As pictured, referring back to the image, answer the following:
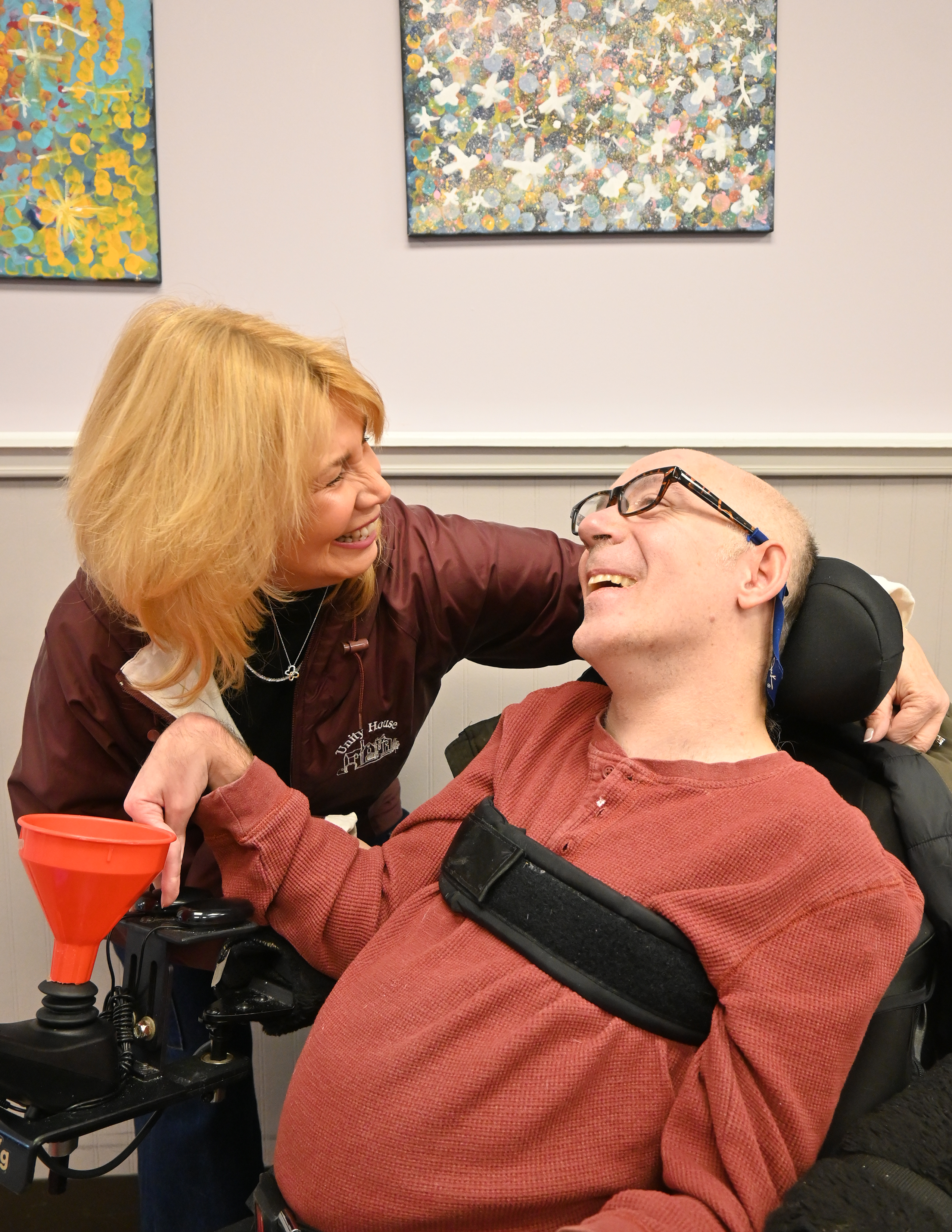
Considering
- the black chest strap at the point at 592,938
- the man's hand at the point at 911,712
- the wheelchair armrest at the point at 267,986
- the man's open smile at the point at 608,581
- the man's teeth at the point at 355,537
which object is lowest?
the wheelchair armrest at the point at 267,986

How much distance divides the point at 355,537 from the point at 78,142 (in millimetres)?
1167

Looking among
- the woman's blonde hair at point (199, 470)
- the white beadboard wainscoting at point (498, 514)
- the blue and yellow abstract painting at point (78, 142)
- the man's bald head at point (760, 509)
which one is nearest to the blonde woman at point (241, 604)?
the woman's blonde hair at point (199, 470)

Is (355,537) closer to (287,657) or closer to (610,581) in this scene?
(287,657)

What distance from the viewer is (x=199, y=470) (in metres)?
1.25

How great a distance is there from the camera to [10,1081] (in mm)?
1030

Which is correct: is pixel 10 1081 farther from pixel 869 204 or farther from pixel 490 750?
pixel 869 204

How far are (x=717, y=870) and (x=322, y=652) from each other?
0.69m

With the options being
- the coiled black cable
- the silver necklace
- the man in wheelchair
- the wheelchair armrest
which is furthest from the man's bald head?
the coiled black cable

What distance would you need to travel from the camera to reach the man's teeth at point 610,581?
1.19 metres

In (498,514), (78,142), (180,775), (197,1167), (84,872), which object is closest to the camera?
(84,872)

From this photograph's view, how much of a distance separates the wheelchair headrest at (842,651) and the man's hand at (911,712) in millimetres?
76

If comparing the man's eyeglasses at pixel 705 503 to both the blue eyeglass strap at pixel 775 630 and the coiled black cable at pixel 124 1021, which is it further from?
the coiled black cable at pixel 124 1021

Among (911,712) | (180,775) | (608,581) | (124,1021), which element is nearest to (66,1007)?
(124,1021)

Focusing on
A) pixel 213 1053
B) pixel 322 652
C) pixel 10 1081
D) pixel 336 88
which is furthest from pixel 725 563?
pixel 336 88
